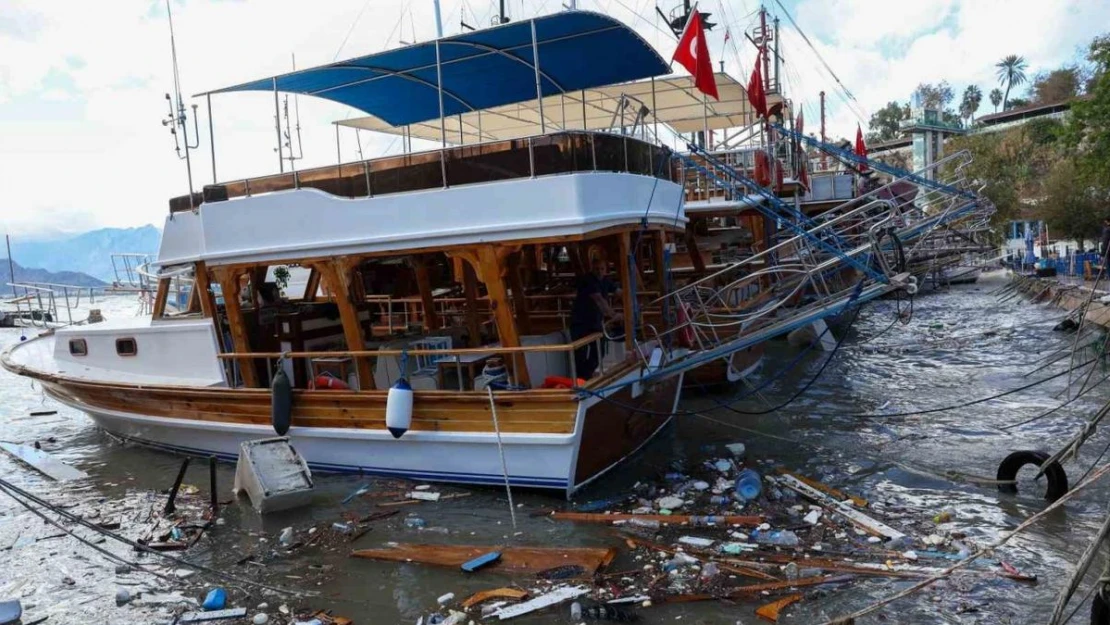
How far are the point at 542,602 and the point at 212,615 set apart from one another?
2793 mm

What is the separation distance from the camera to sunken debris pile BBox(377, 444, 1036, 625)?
237 inches

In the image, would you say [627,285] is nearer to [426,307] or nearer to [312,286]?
[426,307]

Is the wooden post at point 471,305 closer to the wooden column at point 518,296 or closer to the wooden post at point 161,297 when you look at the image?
the wooden column at point 518,296

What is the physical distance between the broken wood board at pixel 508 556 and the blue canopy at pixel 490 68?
5340 mm

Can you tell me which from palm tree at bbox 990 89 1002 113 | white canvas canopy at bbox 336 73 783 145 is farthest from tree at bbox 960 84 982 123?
white canvas canopy at bbox 336 73 783 145

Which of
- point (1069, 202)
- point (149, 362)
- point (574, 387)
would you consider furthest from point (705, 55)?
point (1069, 202)

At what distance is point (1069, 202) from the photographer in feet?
109

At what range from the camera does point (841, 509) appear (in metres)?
7.77

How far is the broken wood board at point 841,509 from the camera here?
7129 mm

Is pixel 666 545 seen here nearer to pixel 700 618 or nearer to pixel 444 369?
pixel 700 618

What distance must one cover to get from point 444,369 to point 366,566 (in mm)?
3145

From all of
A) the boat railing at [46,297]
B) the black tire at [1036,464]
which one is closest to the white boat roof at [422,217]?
the black tire at [1036,464]

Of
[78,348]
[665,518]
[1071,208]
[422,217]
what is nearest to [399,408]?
[422,217]

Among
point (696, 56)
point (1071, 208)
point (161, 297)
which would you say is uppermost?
point (696, 56)
